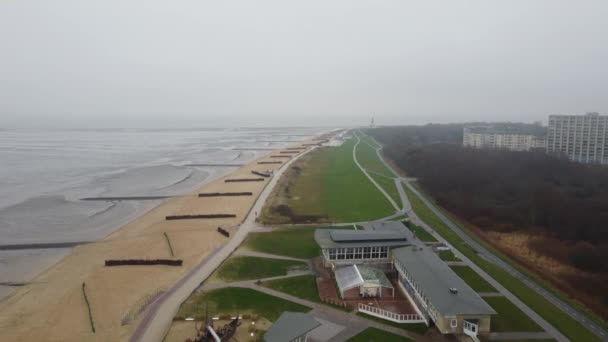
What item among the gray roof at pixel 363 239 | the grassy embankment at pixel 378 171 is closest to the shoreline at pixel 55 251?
the gray roof at pixel 363 239

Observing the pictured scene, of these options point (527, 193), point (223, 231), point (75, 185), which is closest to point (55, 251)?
point (223, 231)

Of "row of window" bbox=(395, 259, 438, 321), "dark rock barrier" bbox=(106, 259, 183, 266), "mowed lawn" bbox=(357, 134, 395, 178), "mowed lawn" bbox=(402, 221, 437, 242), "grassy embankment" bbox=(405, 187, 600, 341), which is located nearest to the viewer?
"grassy embankment" bbox=(405, 187, 600, 341)

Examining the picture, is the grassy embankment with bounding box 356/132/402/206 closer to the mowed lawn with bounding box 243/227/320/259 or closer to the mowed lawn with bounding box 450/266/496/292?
the mowed lawn with bounding box 243/227/320/259

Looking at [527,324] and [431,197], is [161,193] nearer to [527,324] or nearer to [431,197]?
[431,197]

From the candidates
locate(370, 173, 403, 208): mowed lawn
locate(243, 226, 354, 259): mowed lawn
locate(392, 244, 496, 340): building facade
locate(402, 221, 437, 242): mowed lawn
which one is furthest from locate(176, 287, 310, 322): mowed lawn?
locate(370, 173, 403, 208): mowed lawn

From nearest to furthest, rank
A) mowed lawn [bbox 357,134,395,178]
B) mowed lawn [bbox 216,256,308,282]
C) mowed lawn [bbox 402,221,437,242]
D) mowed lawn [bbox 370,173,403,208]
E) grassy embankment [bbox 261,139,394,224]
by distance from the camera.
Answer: mowed lawn [bbox 216,256,308,282] → mowed lawn [bbox 402,221,437,242] → grassy embankment [bbox 261,139,394,224] → mowed lawn [bbox 370,173,403,208] → mowed lawn [bbox 357,134,395,178]

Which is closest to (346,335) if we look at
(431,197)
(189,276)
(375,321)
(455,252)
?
(375,321)

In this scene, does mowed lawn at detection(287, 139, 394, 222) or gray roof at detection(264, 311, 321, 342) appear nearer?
gray roof at detection(264, 311, 321, 342)
